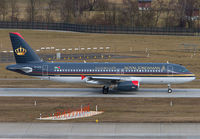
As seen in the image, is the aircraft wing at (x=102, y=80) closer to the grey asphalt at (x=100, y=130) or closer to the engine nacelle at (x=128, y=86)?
the engine nacelle at (x=128, y=86)

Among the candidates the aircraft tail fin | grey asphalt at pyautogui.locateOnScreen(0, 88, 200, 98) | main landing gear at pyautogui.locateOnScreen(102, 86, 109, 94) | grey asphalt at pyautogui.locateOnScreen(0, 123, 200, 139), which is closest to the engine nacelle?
grey asphalt at pyautogui.locateOnScreen(0, 88, 200, 98)

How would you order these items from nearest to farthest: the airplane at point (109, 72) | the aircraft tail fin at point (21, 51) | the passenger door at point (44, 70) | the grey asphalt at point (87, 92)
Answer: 1. the grey asphalt at point (87, 92)
2. the airplane at point (109, 72)
3. the passenger door at point (44, 70)
4. the aircraft tail fin at point (21, 51)

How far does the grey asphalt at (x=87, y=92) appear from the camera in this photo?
44.1 m

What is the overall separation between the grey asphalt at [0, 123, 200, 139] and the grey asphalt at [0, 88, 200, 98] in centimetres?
1297

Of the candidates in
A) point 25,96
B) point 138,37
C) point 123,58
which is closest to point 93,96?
point 25,96

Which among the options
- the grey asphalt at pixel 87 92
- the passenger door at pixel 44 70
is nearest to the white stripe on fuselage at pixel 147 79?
the passenger door at pixel 44 70

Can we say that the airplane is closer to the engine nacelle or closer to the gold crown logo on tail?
the engine nacelle

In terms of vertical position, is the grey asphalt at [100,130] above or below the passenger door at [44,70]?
below

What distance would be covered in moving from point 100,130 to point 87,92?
16885 millimetres

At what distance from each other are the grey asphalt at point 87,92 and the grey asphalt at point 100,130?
1297cm

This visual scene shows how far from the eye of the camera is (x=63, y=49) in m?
86.6

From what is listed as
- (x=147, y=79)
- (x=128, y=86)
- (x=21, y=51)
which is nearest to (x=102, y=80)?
(x=128, y=86)

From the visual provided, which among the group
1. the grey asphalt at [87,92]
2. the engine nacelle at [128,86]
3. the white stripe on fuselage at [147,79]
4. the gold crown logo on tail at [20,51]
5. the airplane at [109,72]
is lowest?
the grey asphalt at [87,92]

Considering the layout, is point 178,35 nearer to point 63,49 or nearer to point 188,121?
point 63,49
